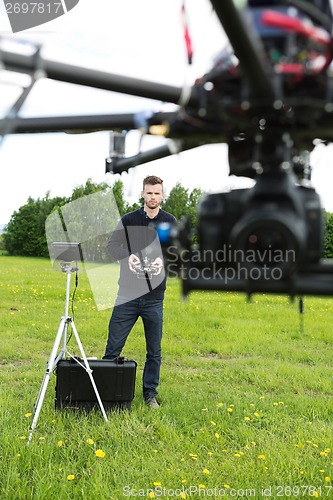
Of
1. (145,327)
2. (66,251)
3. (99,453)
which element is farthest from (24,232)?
(99,453)

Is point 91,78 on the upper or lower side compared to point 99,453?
upper

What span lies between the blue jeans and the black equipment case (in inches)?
17.9

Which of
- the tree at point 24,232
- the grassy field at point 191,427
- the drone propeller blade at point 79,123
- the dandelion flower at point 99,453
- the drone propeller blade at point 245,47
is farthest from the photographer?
the tree at point 24,232

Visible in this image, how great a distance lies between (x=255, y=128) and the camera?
1.19m

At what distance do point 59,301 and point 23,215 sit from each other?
3949 centimetres

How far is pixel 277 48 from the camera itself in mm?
1091

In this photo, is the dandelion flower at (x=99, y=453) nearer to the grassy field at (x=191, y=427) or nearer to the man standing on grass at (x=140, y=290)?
the grassy field at (x=191, y=427)

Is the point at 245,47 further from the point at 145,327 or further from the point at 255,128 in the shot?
the point at 145,327

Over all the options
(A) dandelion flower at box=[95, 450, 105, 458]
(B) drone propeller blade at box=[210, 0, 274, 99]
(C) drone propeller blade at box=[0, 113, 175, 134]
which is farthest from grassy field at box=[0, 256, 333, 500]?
(B) drone propeller blade at box=[210, 0, 274, 99]

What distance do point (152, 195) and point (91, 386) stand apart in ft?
7.93

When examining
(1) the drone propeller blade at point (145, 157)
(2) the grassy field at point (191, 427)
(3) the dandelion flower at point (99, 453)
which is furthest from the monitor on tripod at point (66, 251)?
(1) the drone propeller blade at point (145, 157)

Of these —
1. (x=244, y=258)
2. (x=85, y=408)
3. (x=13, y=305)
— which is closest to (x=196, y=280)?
(x=244, y=258)

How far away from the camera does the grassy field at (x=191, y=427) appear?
471 cm

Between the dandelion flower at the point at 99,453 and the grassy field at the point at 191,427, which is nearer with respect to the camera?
the grassy field at the point at 191,427
